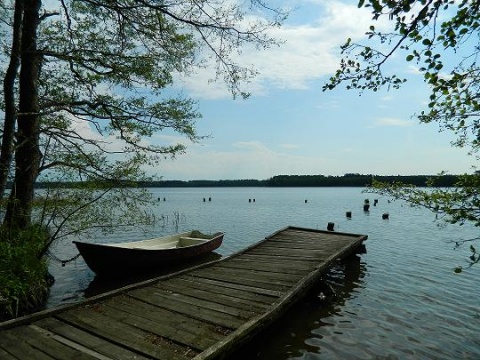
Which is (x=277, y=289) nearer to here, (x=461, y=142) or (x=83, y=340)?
(x=83, y=340)

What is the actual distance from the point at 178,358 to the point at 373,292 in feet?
28.1

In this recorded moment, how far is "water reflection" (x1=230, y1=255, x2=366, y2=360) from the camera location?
718 cm

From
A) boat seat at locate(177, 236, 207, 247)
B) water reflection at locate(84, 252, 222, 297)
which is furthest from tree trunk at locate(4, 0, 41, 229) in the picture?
boat seat at locate(177, 236, 207, 247)

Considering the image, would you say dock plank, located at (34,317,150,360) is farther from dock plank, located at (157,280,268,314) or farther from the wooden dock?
dock plank, located at (157,280,268,314)

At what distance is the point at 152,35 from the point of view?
8.16 m

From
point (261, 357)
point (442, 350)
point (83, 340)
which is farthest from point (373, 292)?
point (83, 340)

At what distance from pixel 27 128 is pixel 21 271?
155 inches

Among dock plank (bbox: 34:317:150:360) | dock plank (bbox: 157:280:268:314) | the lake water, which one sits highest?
dock plank (bbox: 34:317:150:360)

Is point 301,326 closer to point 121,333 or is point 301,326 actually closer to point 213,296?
point 213,296

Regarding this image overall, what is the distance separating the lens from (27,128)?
9438 millimetres

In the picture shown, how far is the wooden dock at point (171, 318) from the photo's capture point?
542cm

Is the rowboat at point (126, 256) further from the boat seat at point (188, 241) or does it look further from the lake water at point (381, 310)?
the boat seat at point (188, 241)

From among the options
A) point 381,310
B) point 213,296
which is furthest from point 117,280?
point 381,310

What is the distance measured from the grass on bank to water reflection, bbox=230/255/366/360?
18.9ft
